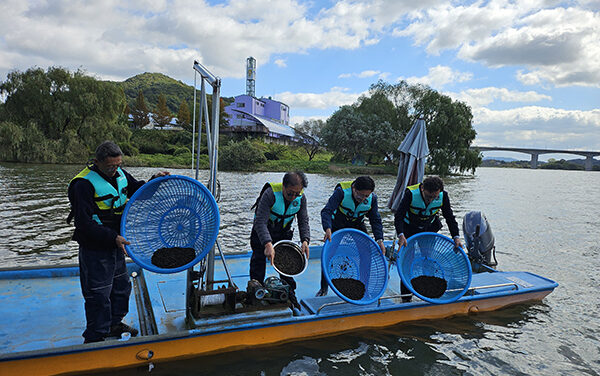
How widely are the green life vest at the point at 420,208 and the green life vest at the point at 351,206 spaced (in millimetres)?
656

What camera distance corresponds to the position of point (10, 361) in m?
3.15

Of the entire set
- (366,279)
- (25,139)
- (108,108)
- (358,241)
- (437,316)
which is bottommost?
(437,316)

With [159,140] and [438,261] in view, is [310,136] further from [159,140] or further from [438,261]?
[438,261]

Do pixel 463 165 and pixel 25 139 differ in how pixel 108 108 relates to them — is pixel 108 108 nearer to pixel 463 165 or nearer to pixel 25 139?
pixel 25 139

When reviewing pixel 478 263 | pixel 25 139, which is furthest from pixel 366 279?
pixel 25 139

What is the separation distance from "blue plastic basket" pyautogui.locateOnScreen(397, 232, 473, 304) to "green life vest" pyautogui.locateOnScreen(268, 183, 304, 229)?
156 centimetres

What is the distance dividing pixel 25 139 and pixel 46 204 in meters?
18.8

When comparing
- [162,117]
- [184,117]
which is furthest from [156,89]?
[162,117]

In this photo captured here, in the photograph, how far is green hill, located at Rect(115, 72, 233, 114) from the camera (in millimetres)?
113181

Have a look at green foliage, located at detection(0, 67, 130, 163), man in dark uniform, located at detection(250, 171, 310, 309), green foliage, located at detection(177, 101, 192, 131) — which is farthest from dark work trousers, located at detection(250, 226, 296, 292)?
green foliage, located at detection(177, 101, 192, 131)

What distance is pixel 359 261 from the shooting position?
4.81m

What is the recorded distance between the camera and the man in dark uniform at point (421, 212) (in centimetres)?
509

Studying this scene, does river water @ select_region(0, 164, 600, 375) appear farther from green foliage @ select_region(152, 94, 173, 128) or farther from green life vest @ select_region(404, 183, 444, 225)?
green foliage @ select_region(152, 94, 173, 128)

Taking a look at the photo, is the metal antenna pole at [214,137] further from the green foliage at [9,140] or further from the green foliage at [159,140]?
the green foliage at [159,140]
